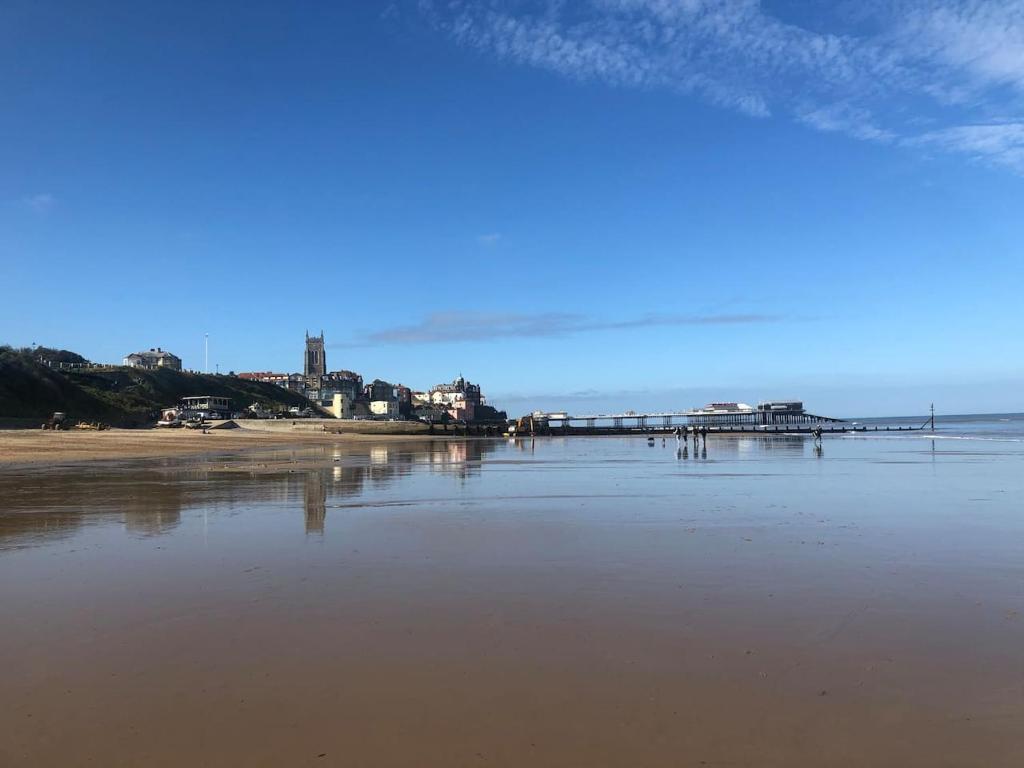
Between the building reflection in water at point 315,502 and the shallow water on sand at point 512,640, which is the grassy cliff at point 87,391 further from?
the shallow water on sand at point 512,640

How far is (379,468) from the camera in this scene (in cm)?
2680

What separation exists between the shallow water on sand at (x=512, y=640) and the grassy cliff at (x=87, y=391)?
62.4 metres

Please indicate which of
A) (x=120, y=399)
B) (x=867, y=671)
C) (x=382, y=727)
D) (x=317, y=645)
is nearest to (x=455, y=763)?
(x=382, y=727)

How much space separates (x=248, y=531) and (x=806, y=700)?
899 centimetres

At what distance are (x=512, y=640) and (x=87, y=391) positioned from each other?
91.6 meters

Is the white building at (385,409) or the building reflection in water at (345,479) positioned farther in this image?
the white building at (385,409)

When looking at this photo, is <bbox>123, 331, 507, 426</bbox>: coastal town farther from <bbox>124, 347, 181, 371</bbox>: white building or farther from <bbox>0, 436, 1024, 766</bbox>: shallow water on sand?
<bbox>0, 436, 1024, 766</bbox>: shallow water on sand

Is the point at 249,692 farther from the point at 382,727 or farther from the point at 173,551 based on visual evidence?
the point at 173,551

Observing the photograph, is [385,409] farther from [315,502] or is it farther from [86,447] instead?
[315,502]

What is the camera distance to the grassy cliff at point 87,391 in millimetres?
67750

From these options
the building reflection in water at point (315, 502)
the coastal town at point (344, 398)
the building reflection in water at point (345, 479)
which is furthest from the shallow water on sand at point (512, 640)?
the coastal town at point (344, 398)

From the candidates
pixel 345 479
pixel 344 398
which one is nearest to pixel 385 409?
pixel 344 398

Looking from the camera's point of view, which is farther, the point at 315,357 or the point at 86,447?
the point at 315,357

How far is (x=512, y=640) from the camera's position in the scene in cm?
545
